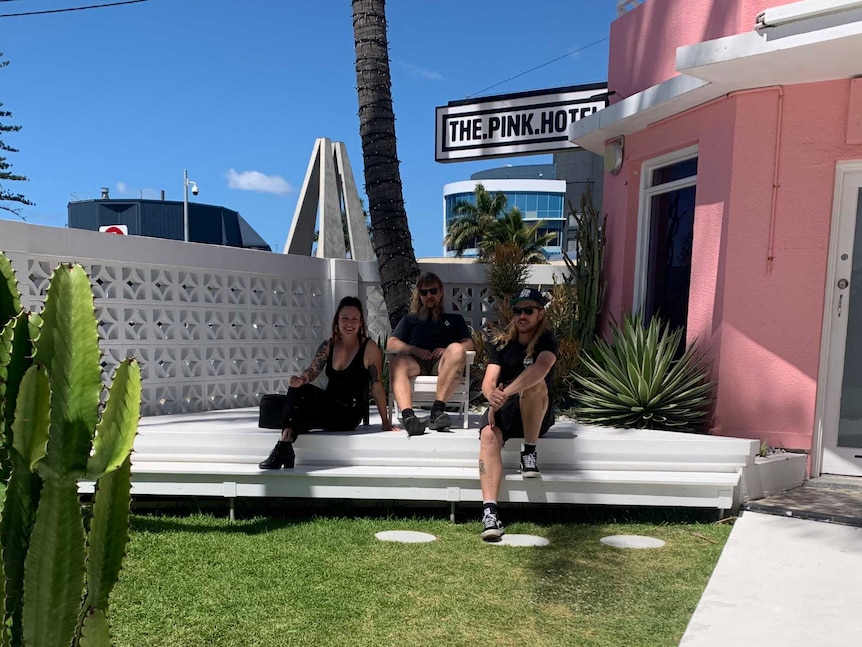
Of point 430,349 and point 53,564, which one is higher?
point 430,349

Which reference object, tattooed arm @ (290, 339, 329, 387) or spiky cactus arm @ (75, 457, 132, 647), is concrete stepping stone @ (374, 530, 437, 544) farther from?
spiky cactus arm @ (75, 457, 132, 647)

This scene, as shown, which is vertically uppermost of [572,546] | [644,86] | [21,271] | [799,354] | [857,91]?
[644,86]

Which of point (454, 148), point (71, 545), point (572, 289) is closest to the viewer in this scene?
point (71, 545)

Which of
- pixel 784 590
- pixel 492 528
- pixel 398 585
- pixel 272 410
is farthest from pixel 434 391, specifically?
pixel 784 590

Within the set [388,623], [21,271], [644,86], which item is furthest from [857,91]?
[21,271]

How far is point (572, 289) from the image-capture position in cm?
737

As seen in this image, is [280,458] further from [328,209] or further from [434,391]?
[328,209]

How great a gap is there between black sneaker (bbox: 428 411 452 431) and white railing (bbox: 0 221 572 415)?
284 centimetres

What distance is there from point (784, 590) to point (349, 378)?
10.4ft

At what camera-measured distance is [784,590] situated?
11.0ft

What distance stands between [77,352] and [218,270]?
5.28 meters

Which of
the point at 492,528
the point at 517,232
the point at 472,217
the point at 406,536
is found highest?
the point at 472,217

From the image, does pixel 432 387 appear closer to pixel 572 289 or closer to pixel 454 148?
pixel 572 289

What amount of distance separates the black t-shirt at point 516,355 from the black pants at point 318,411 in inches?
47.3
